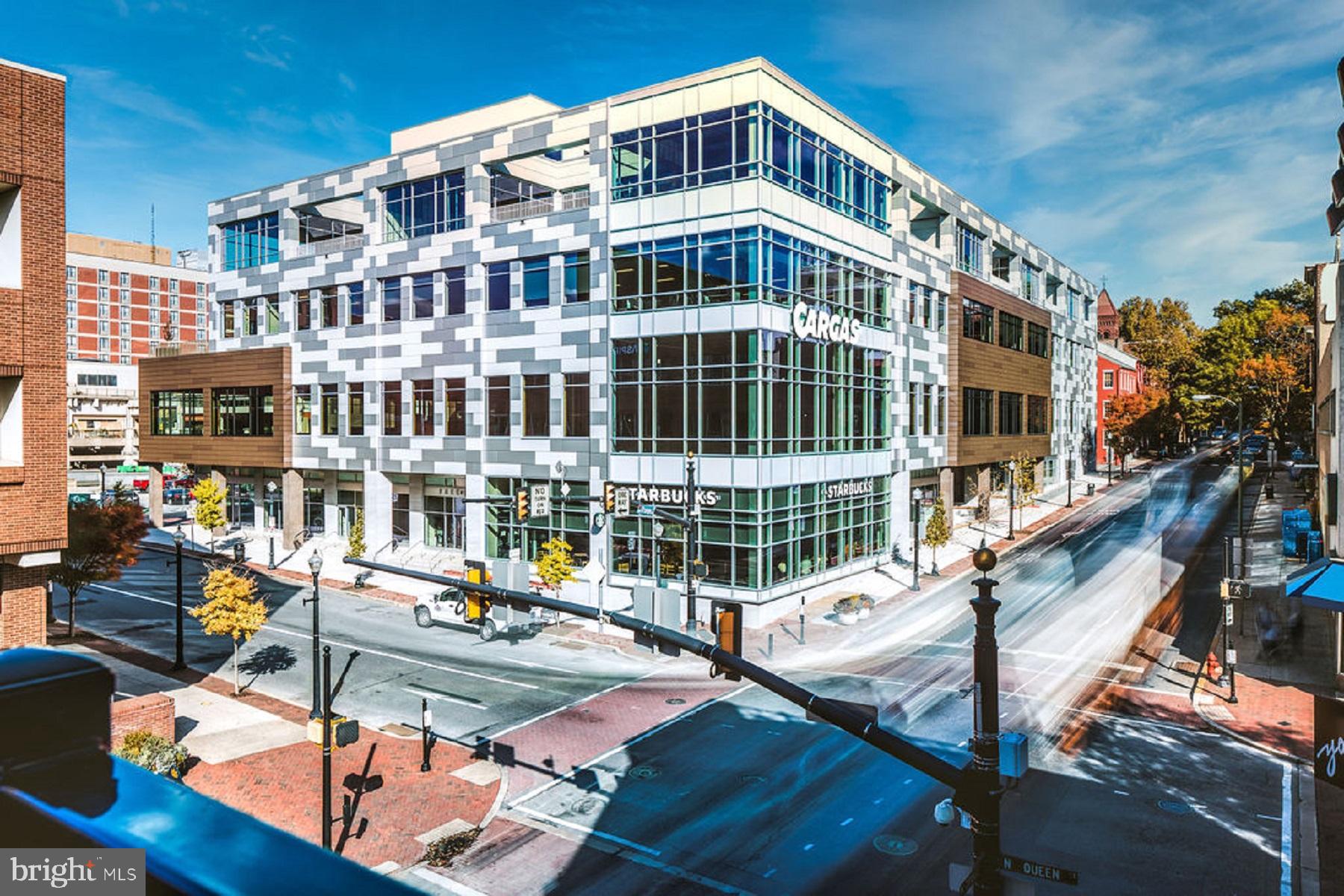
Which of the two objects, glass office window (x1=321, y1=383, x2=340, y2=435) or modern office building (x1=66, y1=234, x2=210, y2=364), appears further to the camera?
modern office building (x1=66, y1=234, x2=210, y2=364)

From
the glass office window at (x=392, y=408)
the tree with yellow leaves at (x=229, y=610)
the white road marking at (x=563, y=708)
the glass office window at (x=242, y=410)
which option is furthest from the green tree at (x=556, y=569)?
the glass office window at (x=242, y=410)

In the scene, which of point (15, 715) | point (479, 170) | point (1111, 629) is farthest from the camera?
point (479, 170)

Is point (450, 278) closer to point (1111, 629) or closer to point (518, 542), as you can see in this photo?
point (518, 542)

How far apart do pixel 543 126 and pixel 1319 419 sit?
41320mm

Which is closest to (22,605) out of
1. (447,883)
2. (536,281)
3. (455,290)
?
(447,883)

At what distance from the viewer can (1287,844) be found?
17672 mm

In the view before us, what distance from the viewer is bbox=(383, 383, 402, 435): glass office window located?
50.9 m

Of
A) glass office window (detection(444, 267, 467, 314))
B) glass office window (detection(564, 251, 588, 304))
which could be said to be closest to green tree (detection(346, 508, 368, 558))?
glass office window (detection(444, 267, 467, 314))

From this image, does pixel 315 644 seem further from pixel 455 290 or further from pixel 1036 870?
pixel 455 290

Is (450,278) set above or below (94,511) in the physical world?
above

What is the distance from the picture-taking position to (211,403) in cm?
6012

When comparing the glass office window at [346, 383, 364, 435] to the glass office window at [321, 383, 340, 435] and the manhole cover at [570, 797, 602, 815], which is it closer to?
the glass office window at [321, 383, 340, 435]

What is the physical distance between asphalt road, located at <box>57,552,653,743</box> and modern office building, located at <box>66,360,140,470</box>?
8179 centimetres

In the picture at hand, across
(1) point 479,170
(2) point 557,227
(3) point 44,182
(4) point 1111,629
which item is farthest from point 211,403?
(4) point 1111,629
